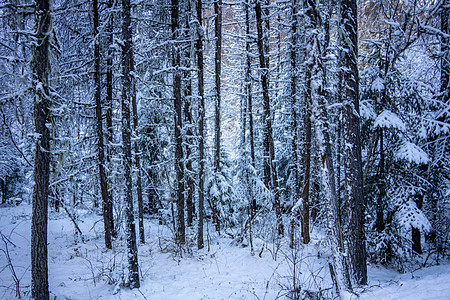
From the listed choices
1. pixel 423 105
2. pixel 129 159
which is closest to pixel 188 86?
pixel 129 159

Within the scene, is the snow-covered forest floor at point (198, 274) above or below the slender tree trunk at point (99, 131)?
below

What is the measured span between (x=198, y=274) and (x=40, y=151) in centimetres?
584

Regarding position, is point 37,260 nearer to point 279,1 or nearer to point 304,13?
point 304,13

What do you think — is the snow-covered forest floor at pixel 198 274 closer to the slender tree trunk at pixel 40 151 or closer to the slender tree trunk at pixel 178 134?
the slender tree trunk at pixel 178 134

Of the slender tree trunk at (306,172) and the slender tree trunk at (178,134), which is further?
the slender tree trunk at (306,172)

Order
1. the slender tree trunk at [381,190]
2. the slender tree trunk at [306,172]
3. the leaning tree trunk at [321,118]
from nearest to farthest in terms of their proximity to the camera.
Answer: the leaning tree trunk at [321,118] → the slender tree trunk at [381,190] → the slender tree trunk at [306,172]

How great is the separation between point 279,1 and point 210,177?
8.81 metres

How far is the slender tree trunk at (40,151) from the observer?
17.4ft

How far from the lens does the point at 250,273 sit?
26.3ft

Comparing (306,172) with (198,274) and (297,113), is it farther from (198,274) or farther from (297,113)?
(198,274)

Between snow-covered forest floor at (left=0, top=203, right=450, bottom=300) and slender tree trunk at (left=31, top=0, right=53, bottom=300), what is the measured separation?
4.29ft

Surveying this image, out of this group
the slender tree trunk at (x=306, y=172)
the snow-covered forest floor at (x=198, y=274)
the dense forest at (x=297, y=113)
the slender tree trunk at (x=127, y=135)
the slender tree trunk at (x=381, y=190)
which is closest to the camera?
the dense forest at (x=297, y=113)

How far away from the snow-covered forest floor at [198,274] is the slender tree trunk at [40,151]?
1309mm

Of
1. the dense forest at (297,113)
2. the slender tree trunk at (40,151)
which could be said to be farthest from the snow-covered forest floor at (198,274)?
the slender tree trunk at (40,151)
